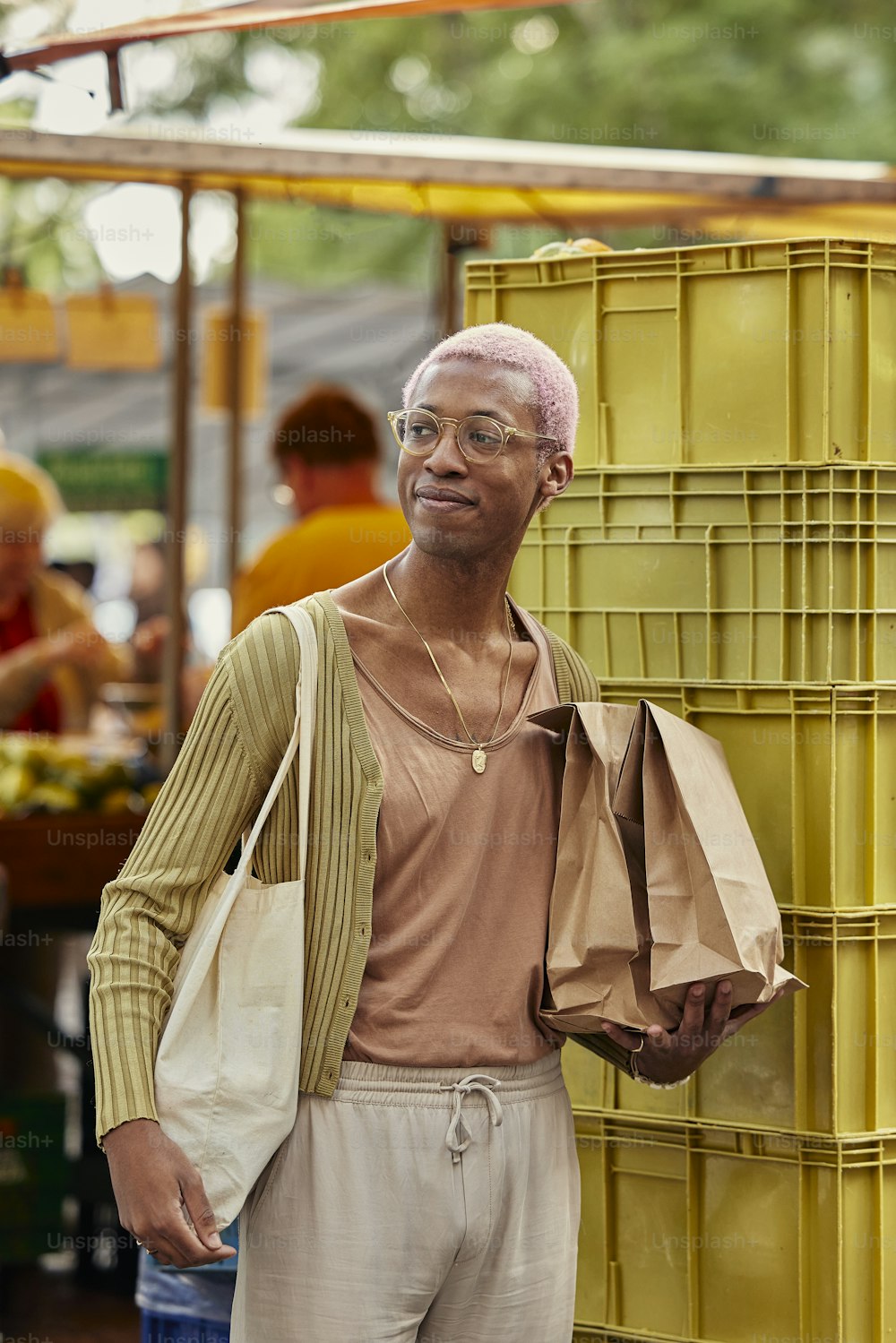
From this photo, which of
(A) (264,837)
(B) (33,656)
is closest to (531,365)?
(A) (264,837)

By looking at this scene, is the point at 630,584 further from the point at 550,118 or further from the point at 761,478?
the point at 550,118

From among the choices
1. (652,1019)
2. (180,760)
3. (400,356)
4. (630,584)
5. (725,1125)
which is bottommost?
(725,1125)

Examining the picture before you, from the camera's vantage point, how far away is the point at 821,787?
8.57ft

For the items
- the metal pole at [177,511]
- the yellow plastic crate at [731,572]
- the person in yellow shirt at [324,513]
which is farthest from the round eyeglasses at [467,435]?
the metal pole at [177,511]

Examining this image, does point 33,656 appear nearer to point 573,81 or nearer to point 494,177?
point 494,177

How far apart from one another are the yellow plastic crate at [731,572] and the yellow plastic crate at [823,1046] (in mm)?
413

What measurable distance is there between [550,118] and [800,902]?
10699 mm

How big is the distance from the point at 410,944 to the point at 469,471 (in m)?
0.62

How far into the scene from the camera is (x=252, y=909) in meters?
2.13

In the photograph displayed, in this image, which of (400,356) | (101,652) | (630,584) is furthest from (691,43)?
(630,584)

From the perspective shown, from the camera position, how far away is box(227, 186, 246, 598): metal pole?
5.83 metres

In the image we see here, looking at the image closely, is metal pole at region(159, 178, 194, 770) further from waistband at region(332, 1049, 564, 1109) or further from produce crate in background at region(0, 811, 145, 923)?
waistband at region(332, 1049, 564, 1109)

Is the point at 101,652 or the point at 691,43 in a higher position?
the point at 691,43

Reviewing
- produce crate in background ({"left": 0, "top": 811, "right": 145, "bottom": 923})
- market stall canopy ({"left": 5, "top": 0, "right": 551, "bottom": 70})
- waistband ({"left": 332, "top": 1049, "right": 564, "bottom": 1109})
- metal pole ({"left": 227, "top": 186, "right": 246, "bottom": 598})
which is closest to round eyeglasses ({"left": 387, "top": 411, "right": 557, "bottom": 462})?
waistband ({"left": 332, "top": 1049, "right": 564, "bottom": 1109})
